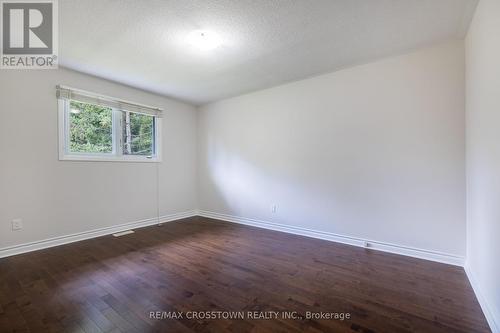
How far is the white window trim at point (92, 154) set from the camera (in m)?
3.13

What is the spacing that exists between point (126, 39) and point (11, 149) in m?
1.89

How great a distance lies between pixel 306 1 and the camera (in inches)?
73.5

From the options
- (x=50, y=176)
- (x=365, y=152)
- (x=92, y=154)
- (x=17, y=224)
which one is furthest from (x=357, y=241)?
(x=17, y=224)

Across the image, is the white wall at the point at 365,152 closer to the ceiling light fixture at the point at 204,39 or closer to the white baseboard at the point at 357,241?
the white baseboard at the point at 357,241

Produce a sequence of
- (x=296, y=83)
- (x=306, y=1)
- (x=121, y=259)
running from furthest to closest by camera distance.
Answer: (x=296, y=83) < (x=121, y=259) < (x=306, y=1)

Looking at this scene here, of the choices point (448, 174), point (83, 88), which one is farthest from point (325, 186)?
point (83, 88)

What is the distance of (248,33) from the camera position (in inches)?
90.7

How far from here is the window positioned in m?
3.21

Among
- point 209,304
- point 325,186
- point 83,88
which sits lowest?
point 209,304

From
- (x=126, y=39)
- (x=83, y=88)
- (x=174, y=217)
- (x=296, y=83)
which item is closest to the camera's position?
(x=126, y=39)

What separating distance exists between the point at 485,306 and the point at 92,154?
4573 mm

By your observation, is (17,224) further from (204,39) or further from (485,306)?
(485,306)

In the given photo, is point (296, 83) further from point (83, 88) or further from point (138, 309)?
point (138, 309)

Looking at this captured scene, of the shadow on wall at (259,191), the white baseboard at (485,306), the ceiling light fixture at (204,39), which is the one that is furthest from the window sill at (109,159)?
the white baseboard at (485,306)
